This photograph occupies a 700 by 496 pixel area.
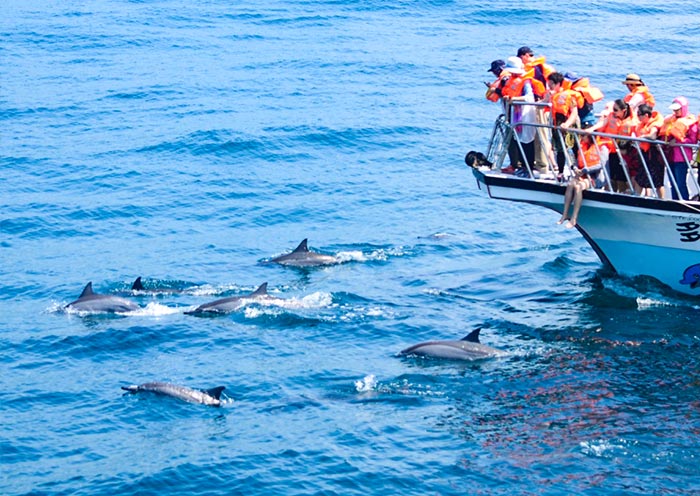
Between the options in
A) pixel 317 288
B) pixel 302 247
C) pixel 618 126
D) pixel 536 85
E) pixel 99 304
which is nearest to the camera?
pixel 618 126

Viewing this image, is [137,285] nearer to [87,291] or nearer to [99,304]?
[87,291]

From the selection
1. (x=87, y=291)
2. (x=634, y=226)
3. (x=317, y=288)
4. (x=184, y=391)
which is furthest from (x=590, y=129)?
(x=87, y=291)

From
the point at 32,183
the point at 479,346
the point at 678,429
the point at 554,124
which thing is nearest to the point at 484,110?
the point at 32,183

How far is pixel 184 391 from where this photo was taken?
81.1ft

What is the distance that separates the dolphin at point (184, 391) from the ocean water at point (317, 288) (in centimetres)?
26

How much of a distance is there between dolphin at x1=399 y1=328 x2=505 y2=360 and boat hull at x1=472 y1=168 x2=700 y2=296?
161 inches

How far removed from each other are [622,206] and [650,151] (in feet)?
4.53

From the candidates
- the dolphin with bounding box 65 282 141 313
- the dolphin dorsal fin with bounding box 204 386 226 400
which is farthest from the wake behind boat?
the dolphin with bounding box 65 282 141 313

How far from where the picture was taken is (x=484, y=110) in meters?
49.9

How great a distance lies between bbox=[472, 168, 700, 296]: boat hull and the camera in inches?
1099

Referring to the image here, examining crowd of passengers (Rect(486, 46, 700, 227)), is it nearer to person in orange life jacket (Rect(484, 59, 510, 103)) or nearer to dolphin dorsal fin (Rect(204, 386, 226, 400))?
person in orange life jacket (Rect(484, 59, 510, 103))

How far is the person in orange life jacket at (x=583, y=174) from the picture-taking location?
28.0m

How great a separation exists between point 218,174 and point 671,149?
19.6 meters

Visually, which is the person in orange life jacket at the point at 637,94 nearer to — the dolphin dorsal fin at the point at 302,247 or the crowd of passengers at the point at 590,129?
the crowd of passengers at the point at 590,129
